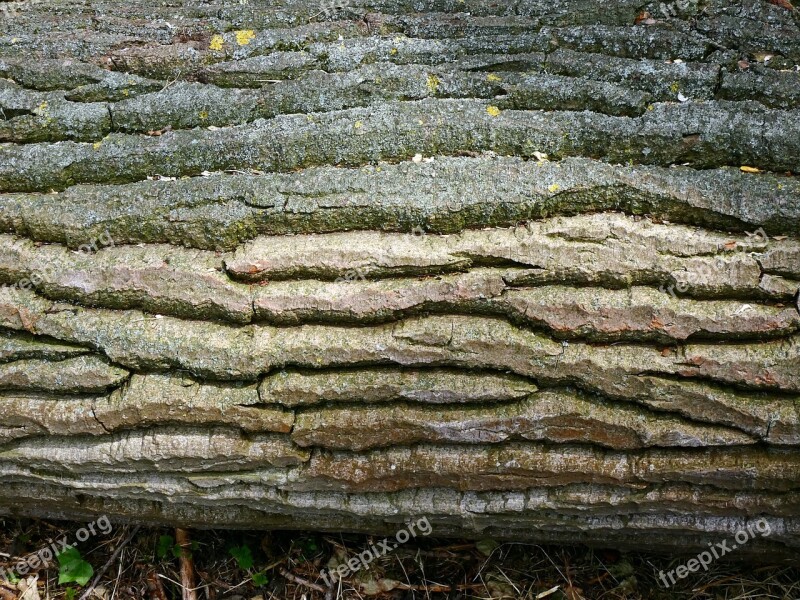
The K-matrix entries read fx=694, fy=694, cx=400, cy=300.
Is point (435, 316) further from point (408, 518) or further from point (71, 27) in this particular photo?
A: point (71, 27)

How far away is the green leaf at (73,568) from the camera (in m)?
2.90

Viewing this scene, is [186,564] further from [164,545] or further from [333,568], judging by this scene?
[333,568]

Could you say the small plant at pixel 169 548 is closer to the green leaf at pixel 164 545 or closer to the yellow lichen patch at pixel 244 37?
the green leaf at pixel 164 545

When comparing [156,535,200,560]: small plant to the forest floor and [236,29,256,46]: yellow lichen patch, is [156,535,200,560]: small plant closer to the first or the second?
the forest floor

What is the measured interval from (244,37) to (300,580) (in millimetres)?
2154

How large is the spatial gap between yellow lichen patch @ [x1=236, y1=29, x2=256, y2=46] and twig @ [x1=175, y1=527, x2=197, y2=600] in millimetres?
1998

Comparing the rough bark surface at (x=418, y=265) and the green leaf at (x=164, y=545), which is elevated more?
the rough bark surface at (x=418, y=265)

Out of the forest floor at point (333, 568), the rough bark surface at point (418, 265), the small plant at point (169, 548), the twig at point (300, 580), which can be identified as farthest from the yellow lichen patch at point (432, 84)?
the small plant at point (169, 548)

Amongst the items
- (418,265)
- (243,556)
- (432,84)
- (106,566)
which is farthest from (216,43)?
(106,566)

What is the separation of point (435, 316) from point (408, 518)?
852mm

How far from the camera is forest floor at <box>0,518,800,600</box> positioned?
2.75 meters

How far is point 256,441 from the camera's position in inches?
92.3

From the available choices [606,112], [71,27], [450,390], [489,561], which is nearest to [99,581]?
[489,561]

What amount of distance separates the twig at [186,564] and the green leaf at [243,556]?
0.59 feet
